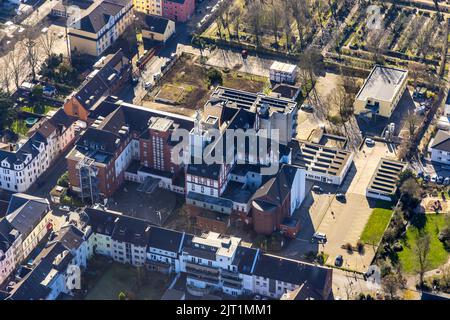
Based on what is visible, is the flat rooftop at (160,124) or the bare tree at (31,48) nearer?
the flat rooftop at (160,124)

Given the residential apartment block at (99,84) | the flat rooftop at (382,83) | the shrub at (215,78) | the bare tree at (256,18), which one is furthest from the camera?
the bare tree at (256,18)

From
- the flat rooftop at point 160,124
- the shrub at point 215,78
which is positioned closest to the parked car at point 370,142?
the shrub at point 215,78

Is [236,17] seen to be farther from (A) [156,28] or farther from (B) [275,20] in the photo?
(A) [156,28]

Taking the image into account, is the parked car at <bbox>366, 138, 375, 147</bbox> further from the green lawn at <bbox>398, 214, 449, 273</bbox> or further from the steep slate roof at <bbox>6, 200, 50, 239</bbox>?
the steep slate roof at <bbox>6, 200, 50, 239</bbox>

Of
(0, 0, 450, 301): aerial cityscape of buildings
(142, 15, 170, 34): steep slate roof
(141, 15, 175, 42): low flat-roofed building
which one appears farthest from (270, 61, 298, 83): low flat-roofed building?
(142, 15, 170, 34): steep slate roof

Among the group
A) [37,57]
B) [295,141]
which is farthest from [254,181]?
[37,57]

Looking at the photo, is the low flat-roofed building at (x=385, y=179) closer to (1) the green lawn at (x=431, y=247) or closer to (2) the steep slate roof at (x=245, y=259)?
(1) the green lawn at (x=431, y=247)
